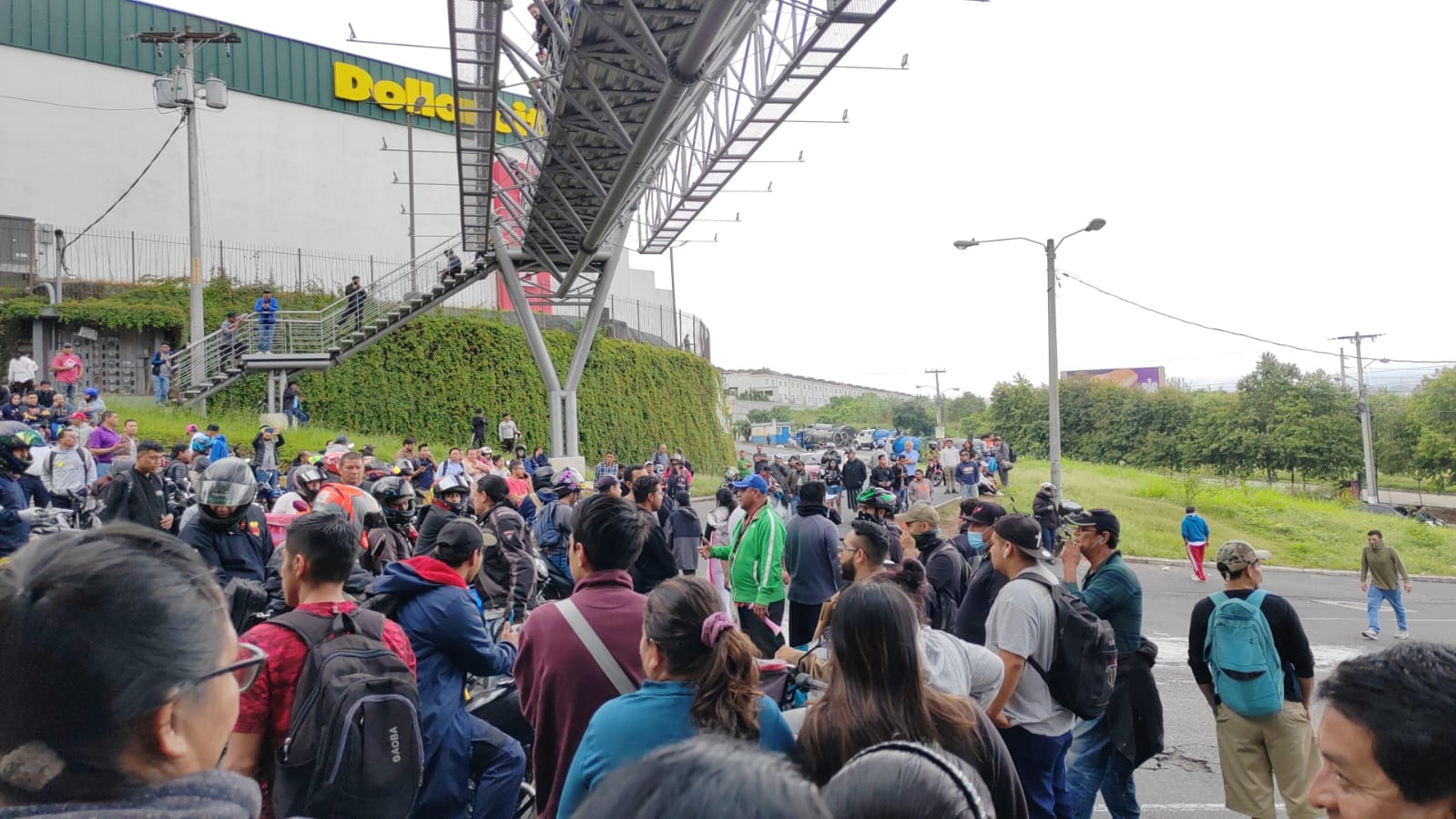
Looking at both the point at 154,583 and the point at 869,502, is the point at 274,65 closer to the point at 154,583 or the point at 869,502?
the point at 869,502

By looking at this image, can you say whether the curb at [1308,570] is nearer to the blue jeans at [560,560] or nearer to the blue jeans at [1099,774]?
the blue jeans at [560,560]

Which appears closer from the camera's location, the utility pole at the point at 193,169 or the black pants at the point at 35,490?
the black pants at the point at 35,490

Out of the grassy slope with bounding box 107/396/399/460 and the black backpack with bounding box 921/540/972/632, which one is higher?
the grassy slope with bounding box 107/396/399/460

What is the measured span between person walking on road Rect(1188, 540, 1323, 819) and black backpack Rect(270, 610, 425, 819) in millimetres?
3945

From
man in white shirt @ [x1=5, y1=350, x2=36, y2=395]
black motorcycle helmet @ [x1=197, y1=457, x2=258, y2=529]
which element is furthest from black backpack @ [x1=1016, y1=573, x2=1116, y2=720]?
man in white shirt @ [x1=5, y1=350, x2=36, y2=395]

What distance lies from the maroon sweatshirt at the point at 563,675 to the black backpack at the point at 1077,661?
6.28 ft

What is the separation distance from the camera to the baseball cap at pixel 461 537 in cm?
373

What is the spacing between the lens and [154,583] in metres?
1.39

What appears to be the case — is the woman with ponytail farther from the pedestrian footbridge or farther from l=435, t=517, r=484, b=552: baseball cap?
the pedestrian footbridge

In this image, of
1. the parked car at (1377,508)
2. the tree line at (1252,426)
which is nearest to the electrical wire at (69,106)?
the parked car at (1377,508)

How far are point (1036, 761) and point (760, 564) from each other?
3.20 meters

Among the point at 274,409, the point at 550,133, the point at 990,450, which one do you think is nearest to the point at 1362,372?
the point at 990,450

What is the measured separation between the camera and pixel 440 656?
348 cm

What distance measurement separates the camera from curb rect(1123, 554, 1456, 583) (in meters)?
19.7
